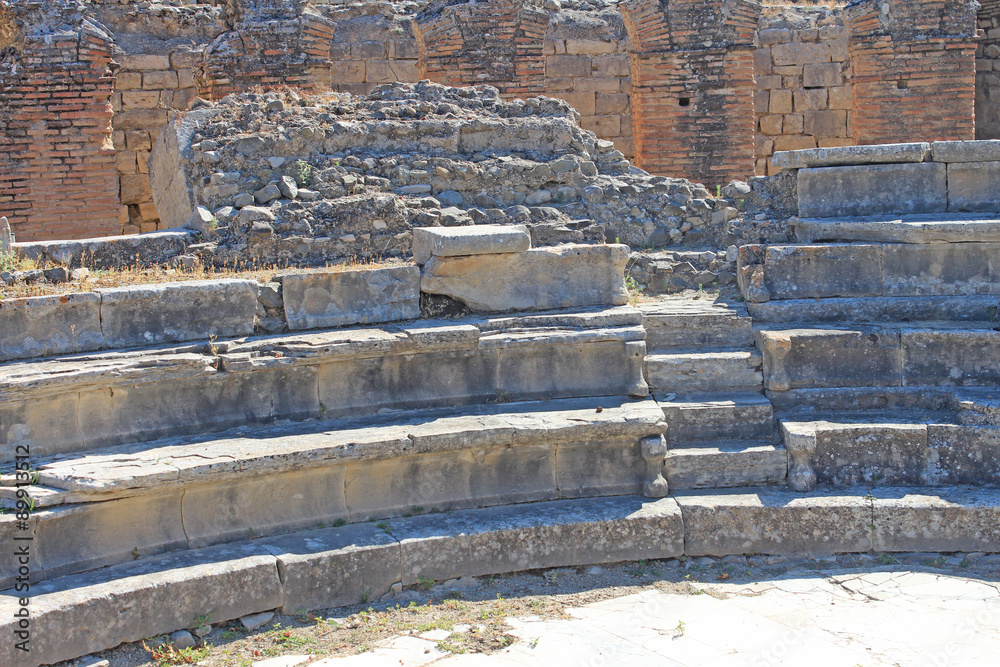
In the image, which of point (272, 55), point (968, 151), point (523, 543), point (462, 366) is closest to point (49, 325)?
point (462, 366)

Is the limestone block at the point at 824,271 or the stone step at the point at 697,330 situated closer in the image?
the stone step at the point at 697,330

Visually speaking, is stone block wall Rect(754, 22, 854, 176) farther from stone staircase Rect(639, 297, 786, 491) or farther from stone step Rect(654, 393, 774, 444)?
stone step Rect(654, 393, 774, 444)

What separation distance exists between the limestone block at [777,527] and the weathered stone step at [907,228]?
7.05ft

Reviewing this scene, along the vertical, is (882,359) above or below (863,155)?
below

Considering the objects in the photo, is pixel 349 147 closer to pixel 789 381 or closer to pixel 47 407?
pixel 47 407

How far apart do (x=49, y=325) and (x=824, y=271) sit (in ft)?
16.6

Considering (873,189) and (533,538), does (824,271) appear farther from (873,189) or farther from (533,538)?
(533,538)

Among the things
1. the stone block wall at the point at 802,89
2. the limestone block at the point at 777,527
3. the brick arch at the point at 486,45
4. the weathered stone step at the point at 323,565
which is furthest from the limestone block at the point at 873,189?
the stone block wall at the point at 802,89

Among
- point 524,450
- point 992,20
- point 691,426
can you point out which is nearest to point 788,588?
point 691,426

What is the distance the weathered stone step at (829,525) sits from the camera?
17.1 ft

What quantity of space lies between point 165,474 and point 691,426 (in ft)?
10.2

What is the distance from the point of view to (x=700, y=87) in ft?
37.3

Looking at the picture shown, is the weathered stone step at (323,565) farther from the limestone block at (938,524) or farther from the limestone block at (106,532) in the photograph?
the limestone block at (938,524)

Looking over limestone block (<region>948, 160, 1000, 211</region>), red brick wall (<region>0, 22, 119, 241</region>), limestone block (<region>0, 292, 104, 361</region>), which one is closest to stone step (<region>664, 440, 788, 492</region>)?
limestone block (<region>948, 160, 1000, 211</region>)
